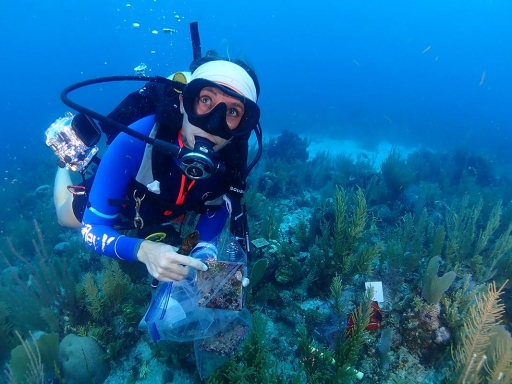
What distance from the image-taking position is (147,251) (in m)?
2.15

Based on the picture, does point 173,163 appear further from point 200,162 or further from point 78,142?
point 78,142

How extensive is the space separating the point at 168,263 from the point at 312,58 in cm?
10476

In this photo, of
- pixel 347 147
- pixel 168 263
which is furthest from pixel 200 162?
pixel 347 147

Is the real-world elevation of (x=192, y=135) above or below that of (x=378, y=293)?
above

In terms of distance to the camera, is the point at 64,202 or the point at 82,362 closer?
the point at 82,362

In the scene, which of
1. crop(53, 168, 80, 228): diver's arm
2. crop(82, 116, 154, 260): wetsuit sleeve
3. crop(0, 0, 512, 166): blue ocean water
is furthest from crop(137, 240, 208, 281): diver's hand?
crop(0, 0, 512, 166): blue ocean water

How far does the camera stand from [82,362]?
11.1ft

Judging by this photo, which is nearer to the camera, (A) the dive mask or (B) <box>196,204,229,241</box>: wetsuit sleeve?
(A) the dive mask

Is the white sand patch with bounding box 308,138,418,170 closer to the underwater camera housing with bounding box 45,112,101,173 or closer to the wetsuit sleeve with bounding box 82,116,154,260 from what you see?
the underwater camera housing with bounding box 45,112,101,173

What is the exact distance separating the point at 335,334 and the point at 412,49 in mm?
137809

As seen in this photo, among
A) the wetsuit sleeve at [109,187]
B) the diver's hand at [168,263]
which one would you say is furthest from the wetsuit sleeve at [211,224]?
the diver's hand at [168,263]

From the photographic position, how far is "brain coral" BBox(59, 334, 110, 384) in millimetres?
3363

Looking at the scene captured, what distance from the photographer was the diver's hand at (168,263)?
6.39 feet

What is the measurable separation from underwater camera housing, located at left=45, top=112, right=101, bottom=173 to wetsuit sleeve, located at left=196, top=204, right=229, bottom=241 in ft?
5.37
